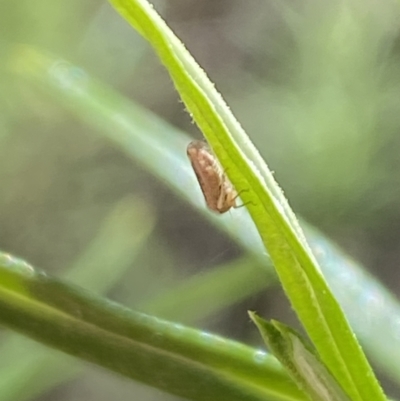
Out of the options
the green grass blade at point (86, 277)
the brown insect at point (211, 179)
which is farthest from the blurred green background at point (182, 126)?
the brown insect at point (211, 179)

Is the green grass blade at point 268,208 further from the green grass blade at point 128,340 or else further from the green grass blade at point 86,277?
the green grass blade at point 86,277

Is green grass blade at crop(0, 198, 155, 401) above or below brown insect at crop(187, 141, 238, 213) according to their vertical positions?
below

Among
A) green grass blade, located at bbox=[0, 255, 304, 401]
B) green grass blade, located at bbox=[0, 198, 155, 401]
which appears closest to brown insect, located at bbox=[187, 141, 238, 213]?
green grass blade, located at bbox=[0, 255, 304, 401]

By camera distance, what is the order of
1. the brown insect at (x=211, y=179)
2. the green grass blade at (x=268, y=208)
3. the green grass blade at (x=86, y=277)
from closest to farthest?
the green grass blade at (x=268, y=208), the brown insect at (x=211, y=179), the green grass blade at (x=86, y=277)

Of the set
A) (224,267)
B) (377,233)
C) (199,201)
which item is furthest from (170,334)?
(377,233)

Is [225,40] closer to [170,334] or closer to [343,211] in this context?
[343,211]

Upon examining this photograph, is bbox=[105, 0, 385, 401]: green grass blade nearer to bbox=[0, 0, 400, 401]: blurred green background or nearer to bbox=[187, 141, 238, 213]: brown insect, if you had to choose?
bbox=[187, 141, 238, 213]: brown insect

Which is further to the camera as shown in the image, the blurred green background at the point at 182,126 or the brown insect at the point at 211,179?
the blurred green background at the point at 182,126
